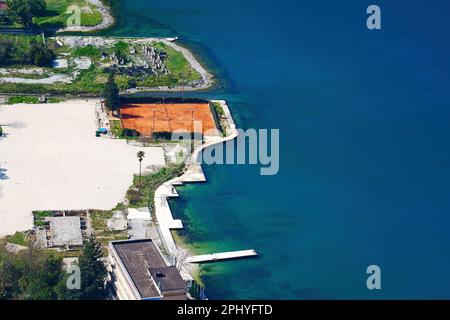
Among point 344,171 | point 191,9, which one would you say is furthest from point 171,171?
point 191,9

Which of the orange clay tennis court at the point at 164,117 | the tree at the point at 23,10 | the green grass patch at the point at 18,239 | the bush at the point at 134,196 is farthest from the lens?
the tree at the point at 23,10

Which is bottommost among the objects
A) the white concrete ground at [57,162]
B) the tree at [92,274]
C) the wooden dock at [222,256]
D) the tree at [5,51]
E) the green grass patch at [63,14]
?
the wooden dock at [222,256]

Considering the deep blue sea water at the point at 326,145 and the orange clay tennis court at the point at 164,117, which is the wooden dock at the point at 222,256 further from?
the orange clay tennis court at the point at 164,117

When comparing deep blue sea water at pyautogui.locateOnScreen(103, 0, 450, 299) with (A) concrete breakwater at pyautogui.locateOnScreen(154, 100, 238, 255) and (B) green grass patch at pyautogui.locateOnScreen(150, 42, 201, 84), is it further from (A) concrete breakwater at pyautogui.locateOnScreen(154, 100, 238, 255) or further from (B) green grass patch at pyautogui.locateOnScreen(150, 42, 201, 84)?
(B) green grass patch at pyautogui.locateOnScreen(150, 42, 201, 84)

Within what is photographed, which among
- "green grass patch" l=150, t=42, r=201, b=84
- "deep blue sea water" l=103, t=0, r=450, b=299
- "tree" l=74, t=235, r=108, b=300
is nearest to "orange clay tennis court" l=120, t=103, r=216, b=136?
"deep blue sea water" l=103, t=0, r=450, b=299

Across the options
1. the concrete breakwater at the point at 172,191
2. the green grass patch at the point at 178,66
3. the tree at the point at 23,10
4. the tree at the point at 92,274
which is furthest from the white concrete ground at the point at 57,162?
the tree at the point at 23,10
